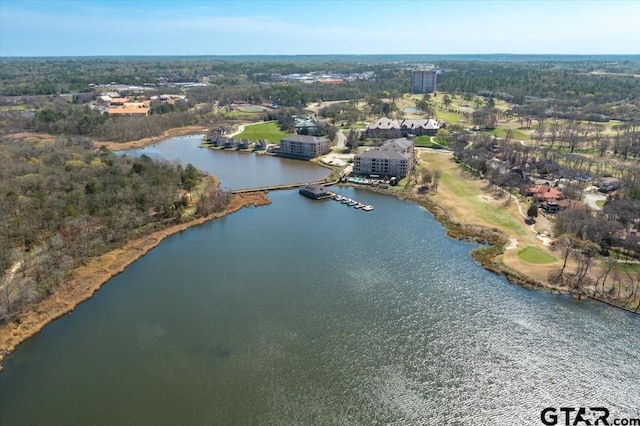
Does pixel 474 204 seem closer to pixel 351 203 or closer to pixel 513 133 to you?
pixel 351 203

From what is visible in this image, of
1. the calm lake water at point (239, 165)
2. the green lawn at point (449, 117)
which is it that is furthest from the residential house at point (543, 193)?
the green lawn at point (449, 117)

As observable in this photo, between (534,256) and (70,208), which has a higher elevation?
(70,208)

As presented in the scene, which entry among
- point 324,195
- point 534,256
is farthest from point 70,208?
point 534,256

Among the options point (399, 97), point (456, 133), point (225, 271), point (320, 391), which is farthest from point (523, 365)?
point (399, 97)

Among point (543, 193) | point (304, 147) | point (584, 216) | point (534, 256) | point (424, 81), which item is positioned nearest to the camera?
point (534, 256)

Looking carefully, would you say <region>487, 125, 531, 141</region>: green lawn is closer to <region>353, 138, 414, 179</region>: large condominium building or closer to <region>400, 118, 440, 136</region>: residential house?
<region>400, 118, 440, 136</region>: residential house

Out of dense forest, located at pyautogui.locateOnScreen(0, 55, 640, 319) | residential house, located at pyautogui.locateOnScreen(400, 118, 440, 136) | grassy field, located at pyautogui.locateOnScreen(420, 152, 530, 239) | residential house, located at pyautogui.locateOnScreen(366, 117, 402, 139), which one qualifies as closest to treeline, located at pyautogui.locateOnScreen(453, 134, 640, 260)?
dense forest, located at pyautogui.locateOnScreen(0, 55, 640, 319)
